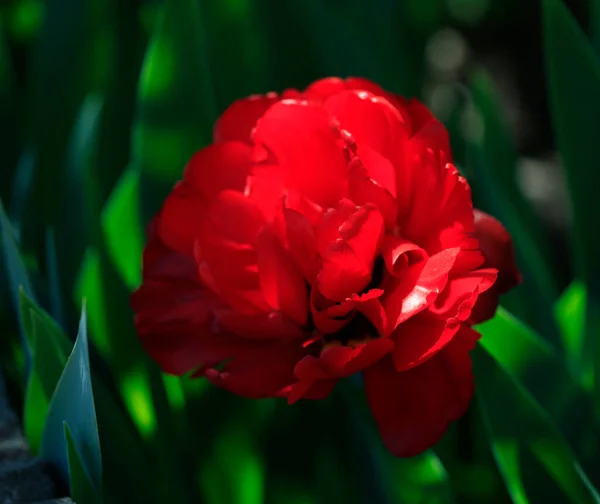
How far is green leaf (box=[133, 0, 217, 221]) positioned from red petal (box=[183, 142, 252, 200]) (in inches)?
6.7

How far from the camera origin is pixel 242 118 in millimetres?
541

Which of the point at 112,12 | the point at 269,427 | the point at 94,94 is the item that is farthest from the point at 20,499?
the point at 112,12

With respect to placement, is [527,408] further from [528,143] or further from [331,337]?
[528,143]

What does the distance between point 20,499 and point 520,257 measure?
1.51 ft

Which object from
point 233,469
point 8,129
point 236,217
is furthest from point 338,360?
point 8,129

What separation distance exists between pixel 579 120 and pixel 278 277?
0.38 metres

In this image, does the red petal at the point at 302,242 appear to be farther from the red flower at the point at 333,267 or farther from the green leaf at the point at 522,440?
the green leaf at the point at 522,440

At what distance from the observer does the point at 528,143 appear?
200 centimetres

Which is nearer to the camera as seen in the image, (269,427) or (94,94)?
(269,427)

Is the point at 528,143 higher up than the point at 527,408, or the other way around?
the point at 527,408

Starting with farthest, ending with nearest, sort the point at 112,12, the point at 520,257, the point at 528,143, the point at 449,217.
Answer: the point at 528,143, the point at 112,12, the point at 520,257, the point at 449,217

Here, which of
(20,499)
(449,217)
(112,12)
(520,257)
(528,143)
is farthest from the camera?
(528,143)

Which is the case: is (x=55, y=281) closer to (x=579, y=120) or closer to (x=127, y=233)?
(x=127, y=233)

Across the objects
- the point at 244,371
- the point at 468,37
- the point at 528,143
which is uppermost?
the point at 244,371
